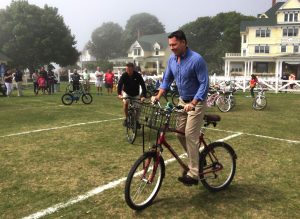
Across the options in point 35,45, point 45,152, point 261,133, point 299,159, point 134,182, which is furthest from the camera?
point 35,45

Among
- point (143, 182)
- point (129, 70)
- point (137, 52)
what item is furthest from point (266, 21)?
point (143, 182)

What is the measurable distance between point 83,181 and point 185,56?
9.10 feet

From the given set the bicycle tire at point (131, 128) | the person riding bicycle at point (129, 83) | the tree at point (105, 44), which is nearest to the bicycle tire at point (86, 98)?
the person riding bicycle at point (129, 83)

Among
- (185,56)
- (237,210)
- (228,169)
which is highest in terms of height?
(185,56)

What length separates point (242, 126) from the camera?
1084 cm

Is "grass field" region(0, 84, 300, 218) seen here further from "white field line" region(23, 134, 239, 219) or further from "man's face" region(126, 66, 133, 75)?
"man's face" region(126, 66, 133, 75)

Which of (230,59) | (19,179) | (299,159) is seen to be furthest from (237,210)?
(230,59)

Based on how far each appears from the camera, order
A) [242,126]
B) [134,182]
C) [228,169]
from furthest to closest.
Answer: [242,126], [228,169], [134,182]

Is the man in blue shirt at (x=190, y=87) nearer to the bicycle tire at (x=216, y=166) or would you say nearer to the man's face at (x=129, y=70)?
the bicycle tire at (x=216, y=166)

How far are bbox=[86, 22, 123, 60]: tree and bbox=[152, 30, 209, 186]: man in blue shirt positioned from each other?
111 metres

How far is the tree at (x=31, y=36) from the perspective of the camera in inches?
2114

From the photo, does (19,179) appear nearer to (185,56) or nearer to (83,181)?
(83,181)

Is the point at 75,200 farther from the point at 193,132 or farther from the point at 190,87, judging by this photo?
the point at 190,87

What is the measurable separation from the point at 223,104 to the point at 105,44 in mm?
104532
